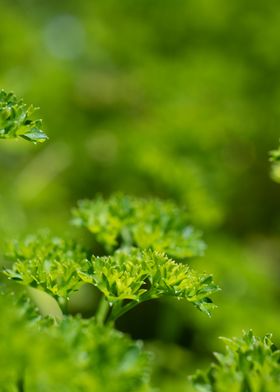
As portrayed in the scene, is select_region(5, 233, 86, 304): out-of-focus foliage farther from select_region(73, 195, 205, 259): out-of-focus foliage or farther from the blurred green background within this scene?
the blurred green background

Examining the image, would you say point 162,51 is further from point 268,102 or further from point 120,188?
point 120,188

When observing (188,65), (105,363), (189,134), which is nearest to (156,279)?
(105,363)

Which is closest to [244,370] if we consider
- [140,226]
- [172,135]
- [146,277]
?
[146,277]

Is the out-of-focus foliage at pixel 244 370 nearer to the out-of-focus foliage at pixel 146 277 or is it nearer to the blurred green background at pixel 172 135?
the out-of-focus foliage at pixel 146 277

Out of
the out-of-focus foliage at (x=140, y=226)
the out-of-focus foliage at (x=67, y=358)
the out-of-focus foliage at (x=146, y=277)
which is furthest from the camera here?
the out-of-focus foliage at (x=140, y=226)

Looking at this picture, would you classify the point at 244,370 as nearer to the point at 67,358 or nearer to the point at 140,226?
the point at 67,358

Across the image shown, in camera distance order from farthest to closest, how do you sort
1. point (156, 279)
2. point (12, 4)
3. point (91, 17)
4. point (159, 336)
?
1. point (12, 4)
2. point (91, 17)
3. point (159, 336)
4. point (156, 279)

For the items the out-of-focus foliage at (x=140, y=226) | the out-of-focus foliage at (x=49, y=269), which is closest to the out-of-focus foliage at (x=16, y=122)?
the out-of-focus foliage at (x=49, y=269)

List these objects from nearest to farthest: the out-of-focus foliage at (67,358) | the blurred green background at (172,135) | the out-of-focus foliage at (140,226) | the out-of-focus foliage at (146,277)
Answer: the out-of-focus foliage at (67,358) → the out-of-focus foliage at (146,277) → the out-of-focus foliage at (140,226) → the blurred green background at (172,135)
